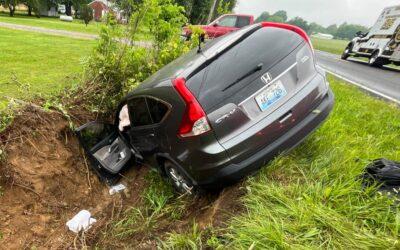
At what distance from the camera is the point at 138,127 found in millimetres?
4391

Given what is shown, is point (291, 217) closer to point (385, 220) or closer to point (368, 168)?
point (385, 220)

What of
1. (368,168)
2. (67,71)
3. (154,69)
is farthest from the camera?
(67,71)

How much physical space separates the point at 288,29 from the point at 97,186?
133 inches

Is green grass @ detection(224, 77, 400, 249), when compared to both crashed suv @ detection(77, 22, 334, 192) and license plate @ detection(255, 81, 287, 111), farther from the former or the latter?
license plate @ detection(255, 81, 287, 111)

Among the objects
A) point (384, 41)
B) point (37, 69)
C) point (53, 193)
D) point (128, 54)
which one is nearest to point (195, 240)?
point (53, 193)

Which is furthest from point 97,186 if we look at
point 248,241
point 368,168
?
point 368,168

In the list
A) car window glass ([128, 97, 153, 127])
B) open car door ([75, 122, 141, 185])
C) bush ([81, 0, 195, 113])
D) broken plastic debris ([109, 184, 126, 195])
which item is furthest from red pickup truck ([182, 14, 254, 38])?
car window glass ([128, 97, 153, 127])

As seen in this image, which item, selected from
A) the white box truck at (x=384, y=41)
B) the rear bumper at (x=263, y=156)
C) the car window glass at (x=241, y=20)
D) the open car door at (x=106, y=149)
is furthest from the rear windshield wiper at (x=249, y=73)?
the car window glass at (x=241, y=20)

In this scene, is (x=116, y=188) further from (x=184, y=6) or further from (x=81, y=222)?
(x=184, y=6)

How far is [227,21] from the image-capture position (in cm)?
1852

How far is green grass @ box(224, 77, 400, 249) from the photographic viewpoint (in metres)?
2.65

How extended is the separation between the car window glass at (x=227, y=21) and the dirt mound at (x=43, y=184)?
14319 mm

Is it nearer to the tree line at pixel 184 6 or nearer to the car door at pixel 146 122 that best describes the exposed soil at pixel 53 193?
the car door at pixel 146 122

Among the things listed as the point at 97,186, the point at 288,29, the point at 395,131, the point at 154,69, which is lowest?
the point at 97,186
